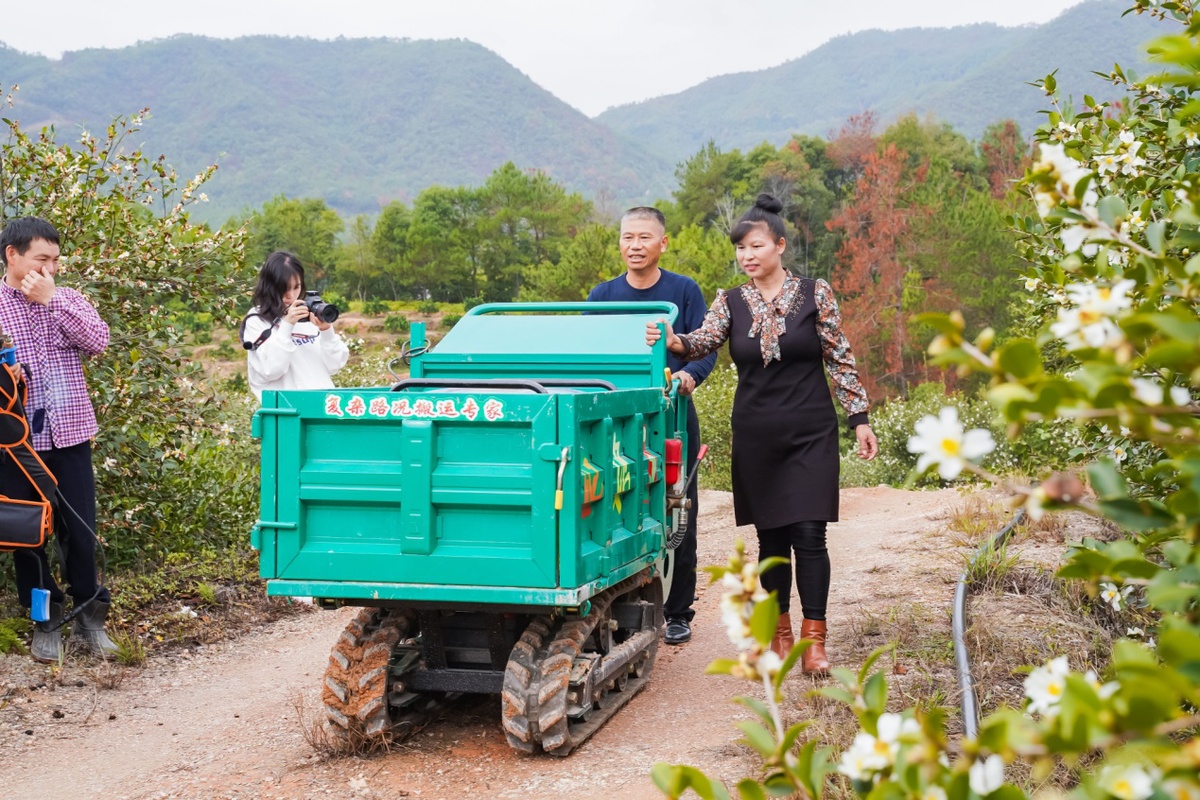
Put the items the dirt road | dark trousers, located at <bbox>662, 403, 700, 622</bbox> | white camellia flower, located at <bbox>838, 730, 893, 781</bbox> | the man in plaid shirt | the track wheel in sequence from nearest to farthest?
white camellia flower, located at <bbox>838, 730, 893, 781</bbox> → the dirt road → the track wheel → the man in plaid shirt → dark trousers, located at <bbox>662, 403, 700, 622</bbox>

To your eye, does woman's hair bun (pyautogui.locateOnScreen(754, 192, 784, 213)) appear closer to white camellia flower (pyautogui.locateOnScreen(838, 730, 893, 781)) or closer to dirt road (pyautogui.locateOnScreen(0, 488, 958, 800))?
dirt road (pyautogui.locateOnScreen(0, 488, 958, 800))

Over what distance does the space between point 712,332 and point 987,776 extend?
3953mm

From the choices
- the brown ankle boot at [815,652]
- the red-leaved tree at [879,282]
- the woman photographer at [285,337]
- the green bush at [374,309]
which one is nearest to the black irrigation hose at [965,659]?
the brown ankle boot at [815,652]

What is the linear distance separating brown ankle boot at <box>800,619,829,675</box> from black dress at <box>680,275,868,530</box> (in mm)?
472

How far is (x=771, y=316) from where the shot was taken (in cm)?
520

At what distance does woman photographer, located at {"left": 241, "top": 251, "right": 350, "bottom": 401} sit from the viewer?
6.08 metres

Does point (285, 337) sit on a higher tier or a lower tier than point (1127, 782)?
higher

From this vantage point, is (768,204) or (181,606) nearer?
(768,204)

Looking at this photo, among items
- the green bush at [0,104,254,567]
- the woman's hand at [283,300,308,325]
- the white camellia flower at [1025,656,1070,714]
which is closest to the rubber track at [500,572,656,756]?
the woman's hand at [283,300,308,325]

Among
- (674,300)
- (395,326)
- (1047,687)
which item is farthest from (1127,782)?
(395,326)

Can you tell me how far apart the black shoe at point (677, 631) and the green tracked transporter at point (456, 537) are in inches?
53.2

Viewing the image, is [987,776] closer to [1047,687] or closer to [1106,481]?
[1047,687]

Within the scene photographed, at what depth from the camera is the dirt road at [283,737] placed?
4297 millimetres

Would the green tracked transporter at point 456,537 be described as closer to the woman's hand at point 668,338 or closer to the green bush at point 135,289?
the woman's hand at point 668,338
